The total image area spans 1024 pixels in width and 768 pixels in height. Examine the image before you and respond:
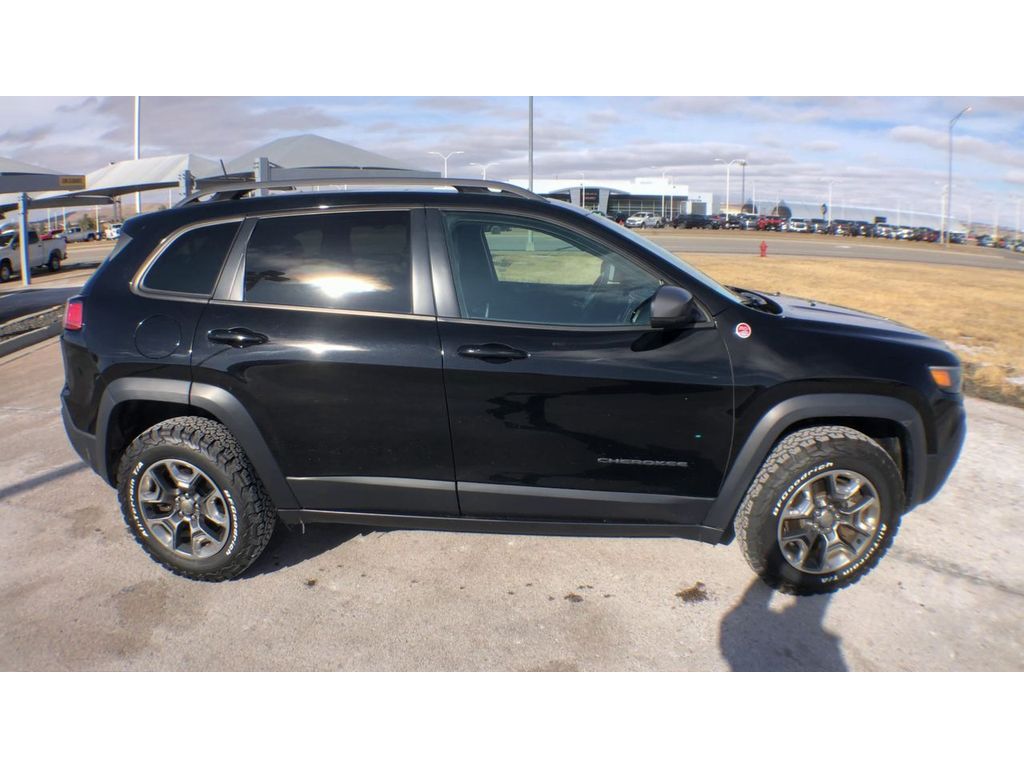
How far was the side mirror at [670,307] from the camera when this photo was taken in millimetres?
3338

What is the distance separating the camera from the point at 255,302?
12.1 feet

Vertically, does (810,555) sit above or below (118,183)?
below

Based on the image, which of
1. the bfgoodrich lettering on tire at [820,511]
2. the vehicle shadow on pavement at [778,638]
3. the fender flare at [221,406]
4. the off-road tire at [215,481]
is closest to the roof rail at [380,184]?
the fender flare at [221,406]

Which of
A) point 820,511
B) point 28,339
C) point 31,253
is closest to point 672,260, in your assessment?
point 820,511

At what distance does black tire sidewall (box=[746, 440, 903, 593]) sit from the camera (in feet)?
11.6

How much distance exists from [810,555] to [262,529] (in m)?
2.62

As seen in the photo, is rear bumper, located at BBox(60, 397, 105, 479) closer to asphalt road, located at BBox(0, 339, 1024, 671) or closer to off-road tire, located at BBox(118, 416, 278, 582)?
off-road tire, located at BBox(118, 416, 278, 582)

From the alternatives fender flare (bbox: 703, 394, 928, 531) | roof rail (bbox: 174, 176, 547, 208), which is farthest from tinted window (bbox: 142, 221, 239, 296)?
fender flare (bbox: 703, 394, 928, 531)

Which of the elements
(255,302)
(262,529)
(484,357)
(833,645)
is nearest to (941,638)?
(833,645)

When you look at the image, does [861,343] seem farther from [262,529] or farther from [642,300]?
[262,529]

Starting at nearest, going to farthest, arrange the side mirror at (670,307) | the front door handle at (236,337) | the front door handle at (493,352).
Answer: the side mirror at (670,307)
the front door handle at (493,352)
the front door handle at (236,337)

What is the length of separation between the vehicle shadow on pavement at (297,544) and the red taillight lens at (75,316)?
144 centimetres

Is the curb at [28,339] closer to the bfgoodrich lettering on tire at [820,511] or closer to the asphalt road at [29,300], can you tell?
the asphalt road at [29,300]

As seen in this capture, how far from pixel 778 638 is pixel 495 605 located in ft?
4.11
